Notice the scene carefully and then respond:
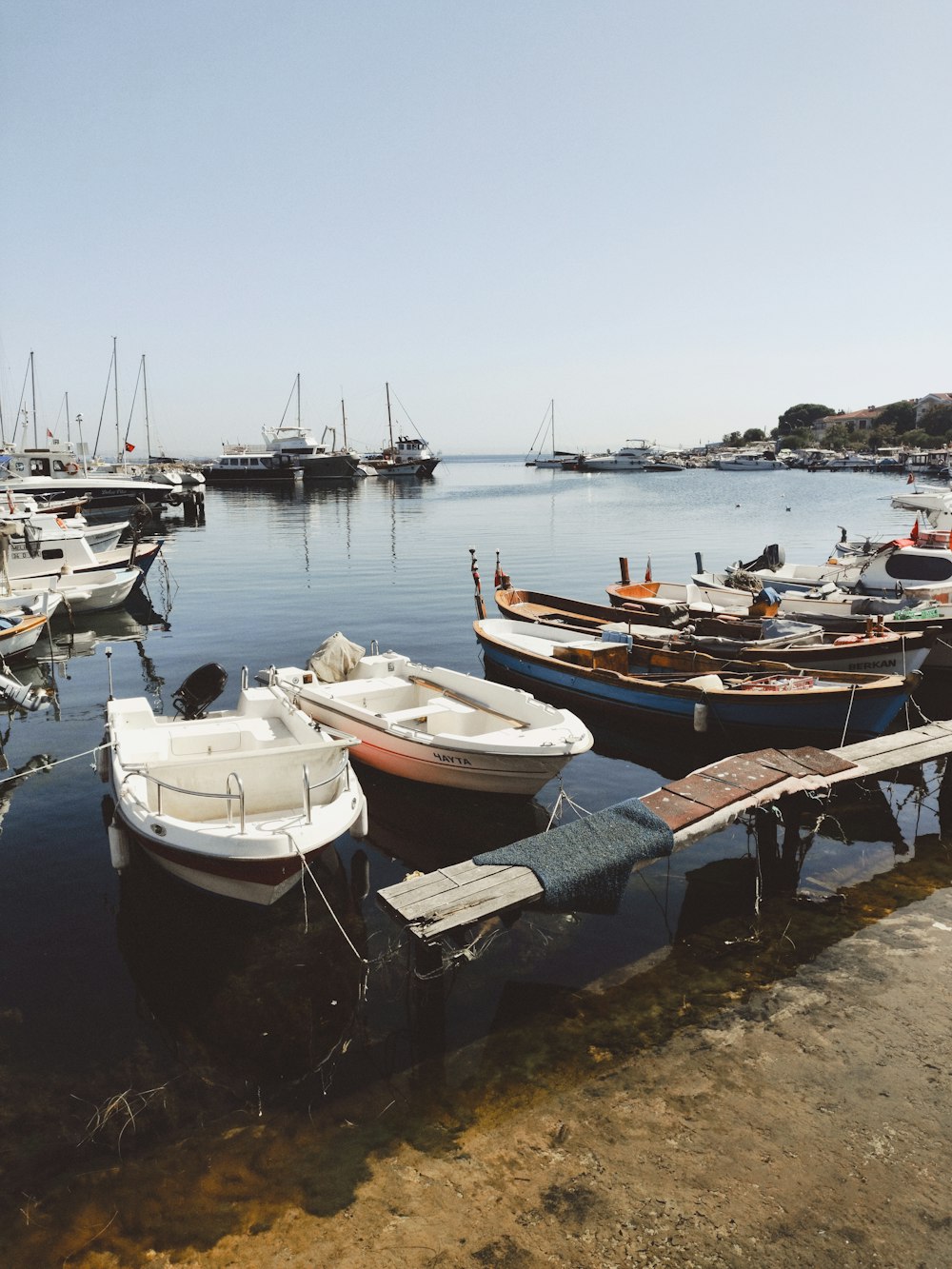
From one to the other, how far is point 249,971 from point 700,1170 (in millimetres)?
4538

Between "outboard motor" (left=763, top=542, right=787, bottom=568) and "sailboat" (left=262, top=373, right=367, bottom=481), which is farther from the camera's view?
"sailboat" (left=262, top=373, right=367, bottom=481)

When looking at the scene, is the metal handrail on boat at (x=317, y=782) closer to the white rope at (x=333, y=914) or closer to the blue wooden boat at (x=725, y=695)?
the white rope at (x=333, y=914)

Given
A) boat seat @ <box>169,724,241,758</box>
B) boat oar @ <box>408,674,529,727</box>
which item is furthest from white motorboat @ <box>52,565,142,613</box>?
boat seat @ <box>169,724,241,758</box>

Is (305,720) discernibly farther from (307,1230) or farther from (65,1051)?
(307,1230)

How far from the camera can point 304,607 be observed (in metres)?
27.1

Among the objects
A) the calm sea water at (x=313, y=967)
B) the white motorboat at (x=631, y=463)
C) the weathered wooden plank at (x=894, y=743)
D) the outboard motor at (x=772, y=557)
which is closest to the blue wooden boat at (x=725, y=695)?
the calm sea water at (x=313, y=967)

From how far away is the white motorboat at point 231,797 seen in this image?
7.68 metres

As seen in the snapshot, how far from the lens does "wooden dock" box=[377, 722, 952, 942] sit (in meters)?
6.36

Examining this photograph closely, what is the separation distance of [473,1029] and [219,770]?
156 inches

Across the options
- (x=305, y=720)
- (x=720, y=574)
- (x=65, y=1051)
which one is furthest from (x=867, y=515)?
(x=65, y=1051)

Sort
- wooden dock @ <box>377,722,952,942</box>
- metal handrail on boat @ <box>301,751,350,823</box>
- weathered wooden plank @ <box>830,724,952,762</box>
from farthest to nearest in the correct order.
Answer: weathered wooden plank @ <box>830,724,952,762</box> → metal handrail on boat @ <box>301,751,350,823</box> → wooden dock @ <box>377,722,952,942</box>

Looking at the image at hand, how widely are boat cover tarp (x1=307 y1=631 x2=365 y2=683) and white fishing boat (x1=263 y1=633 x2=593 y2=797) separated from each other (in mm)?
17

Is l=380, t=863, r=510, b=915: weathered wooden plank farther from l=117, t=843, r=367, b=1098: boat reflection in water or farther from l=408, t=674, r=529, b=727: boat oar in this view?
l=408, t=674, r=529, b=727: boat oar

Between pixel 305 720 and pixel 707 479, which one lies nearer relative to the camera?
pixel 305 720
